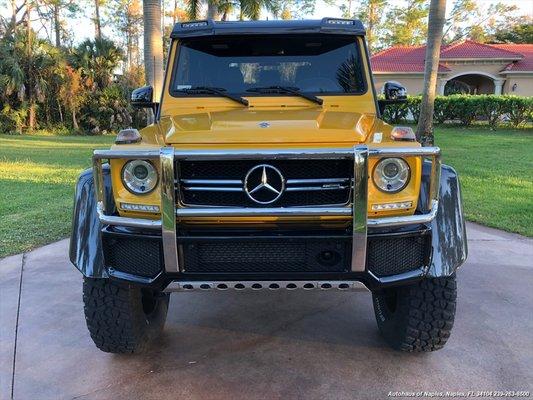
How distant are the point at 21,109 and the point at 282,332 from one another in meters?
21.9

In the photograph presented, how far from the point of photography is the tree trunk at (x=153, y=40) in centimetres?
932

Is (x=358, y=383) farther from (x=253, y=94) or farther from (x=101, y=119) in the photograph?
(x=101, y=119)

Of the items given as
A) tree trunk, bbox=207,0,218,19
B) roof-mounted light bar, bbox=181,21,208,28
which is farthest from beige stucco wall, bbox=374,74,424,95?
roof-mounted light bar, bbox=181,21,208,28

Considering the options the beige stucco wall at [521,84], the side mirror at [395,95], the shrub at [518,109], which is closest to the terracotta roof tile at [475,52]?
the beige stucco wall at [521,84]

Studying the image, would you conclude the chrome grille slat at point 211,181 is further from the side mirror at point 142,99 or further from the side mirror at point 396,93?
the side mirror at point 396,93

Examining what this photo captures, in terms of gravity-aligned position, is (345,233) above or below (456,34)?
below

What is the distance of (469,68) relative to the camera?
2925 centimetres

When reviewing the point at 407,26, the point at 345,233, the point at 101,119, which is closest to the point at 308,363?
the point at 345,233

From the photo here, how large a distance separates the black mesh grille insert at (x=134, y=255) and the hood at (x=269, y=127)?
55cm

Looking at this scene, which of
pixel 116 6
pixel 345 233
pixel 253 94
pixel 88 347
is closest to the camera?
pixel 345 233

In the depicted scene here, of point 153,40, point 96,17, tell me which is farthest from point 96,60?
point 96,17

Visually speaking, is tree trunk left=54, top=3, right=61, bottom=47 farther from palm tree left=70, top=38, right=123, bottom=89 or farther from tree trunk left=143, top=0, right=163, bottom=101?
tree trunk left=143, top=0, right=163, bottom=101

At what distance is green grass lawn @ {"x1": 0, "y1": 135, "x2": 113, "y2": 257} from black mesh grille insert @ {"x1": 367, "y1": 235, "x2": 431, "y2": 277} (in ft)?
13.3

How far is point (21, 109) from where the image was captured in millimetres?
21969
